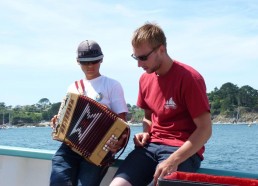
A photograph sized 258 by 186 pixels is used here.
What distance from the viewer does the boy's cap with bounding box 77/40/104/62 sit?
13.2 ft

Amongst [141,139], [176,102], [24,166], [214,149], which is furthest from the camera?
[214,149]

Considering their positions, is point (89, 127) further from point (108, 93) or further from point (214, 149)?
point (214, 149)

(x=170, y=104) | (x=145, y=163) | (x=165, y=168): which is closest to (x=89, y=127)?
(x=145, y=163)

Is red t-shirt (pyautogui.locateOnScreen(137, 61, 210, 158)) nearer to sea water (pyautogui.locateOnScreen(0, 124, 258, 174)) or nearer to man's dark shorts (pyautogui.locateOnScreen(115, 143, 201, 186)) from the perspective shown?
man's dark shorts (pyautogui.locateOnScreen(115, 143, 201, 186))

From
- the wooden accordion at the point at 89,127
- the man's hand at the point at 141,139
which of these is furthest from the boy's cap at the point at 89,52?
the man's hand at the point at 141,139

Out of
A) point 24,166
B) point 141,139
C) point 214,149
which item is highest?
point 141,139

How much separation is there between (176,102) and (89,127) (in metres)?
0.71

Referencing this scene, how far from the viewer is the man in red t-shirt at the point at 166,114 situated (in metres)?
3.32

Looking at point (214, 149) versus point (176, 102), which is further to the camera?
point (214, 149)

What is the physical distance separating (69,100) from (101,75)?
35cm

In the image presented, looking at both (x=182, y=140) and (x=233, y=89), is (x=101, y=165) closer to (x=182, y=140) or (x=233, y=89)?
(x=182, y=140)

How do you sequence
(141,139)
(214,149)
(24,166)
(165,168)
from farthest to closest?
1. (214,149)
2. (24,166)
3. (141,139)
4. (165,168)

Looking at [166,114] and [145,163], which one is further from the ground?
[166,114]

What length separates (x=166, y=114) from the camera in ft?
11.7
